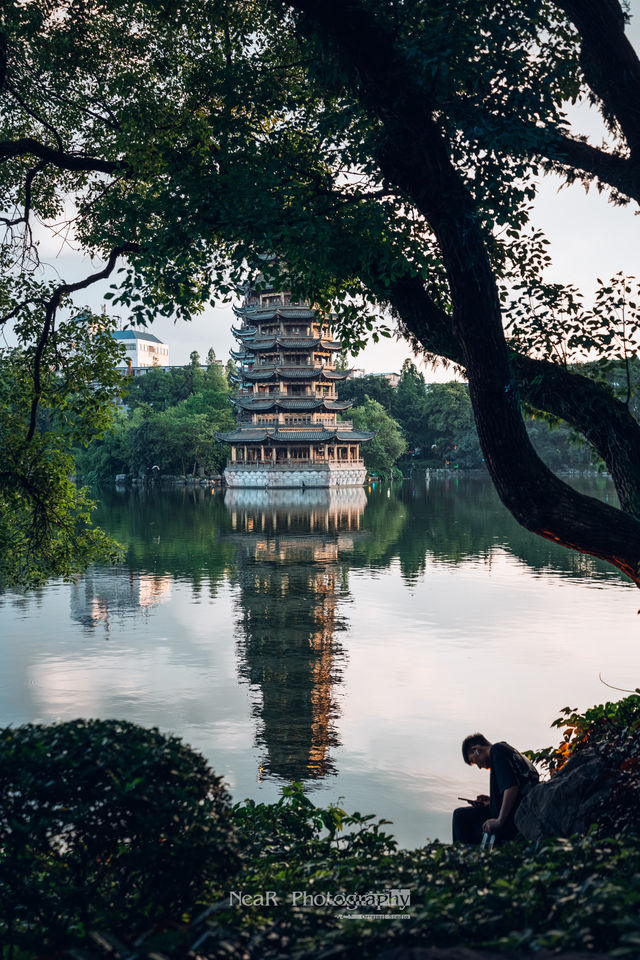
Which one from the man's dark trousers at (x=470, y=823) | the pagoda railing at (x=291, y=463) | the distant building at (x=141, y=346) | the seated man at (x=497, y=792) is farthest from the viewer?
the distant building at (x=141, y=346)

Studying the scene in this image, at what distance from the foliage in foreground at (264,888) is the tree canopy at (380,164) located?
264 centimetres

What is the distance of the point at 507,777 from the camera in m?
4.76

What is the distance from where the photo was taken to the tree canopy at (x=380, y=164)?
5160 mm

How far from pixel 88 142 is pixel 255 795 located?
6748mm

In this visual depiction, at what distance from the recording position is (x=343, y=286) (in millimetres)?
7285

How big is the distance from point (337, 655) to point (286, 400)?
142 ft

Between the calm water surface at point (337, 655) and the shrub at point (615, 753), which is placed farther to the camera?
the calm water surface at point (337, 655)

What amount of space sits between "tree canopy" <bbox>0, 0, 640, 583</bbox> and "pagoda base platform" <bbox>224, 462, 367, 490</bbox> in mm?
48046

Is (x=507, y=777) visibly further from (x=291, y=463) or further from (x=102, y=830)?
(x=291, y=463)

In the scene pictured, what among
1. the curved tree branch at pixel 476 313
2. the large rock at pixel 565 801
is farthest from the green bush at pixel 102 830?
the curved tree branch at pixel 476 313

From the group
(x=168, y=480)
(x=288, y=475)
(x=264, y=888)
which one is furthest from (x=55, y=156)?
(x=168, y=480)

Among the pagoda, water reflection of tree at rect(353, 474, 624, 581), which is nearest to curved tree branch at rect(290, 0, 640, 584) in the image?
water reflection of tree at rect(353, 474, 624, 581)

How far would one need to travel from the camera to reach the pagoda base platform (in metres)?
56.2

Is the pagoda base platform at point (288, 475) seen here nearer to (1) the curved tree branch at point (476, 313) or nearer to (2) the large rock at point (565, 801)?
(1) the curved tree branch at point (476, 313)
